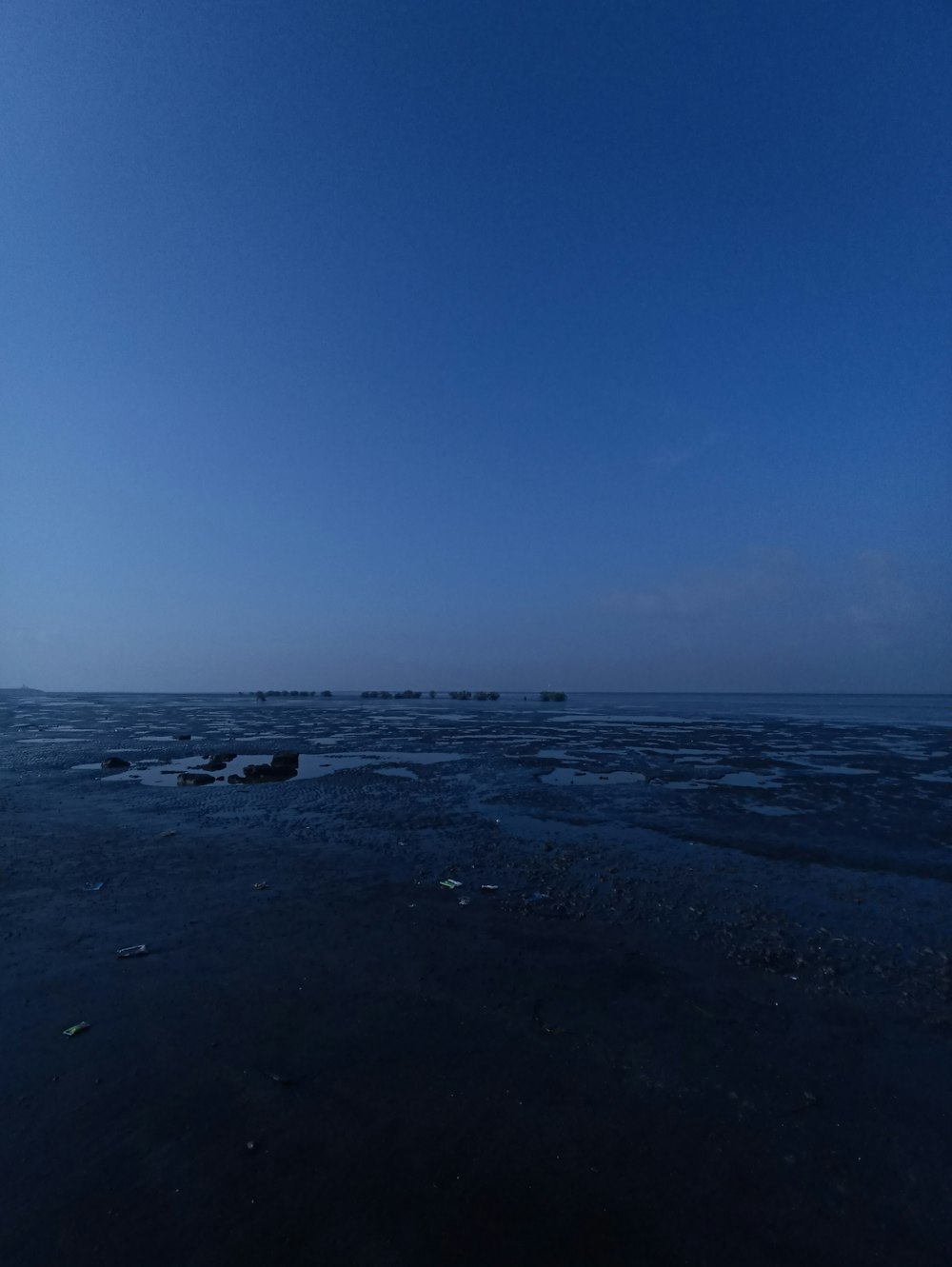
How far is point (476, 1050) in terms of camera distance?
546 cm

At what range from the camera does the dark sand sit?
3.71 metres

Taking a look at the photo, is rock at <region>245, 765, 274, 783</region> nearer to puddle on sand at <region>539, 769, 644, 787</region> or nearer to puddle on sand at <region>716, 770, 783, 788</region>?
puddle on sand at <region>539, 769, 644, 787</region>

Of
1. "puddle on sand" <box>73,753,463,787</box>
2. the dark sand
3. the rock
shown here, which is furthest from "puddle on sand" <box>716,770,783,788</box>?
the rock

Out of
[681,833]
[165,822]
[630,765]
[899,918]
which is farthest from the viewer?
[630,765]

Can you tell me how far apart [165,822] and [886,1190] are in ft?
50.3

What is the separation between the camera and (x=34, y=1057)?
17.4 ft

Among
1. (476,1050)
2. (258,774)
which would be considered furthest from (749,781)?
(258,774)

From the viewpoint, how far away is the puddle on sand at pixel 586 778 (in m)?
20.0

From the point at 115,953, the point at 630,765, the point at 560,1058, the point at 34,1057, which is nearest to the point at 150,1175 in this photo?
the point at 34,1057

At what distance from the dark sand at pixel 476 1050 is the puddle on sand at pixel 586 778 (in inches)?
275

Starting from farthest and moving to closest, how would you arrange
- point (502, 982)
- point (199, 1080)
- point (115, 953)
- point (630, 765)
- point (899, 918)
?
point (630, 765) → point (899, 918) → point (115, 953) → point (502, 982) → point (199, 1080)

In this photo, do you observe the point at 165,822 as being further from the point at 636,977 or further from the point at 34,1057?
the point at 636,977

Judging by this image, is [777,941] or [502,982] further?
[777,941]

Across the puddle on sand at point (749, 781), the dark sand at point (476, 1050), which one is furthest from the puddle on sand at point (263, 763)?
the puddle on sand at point (749, 781)
